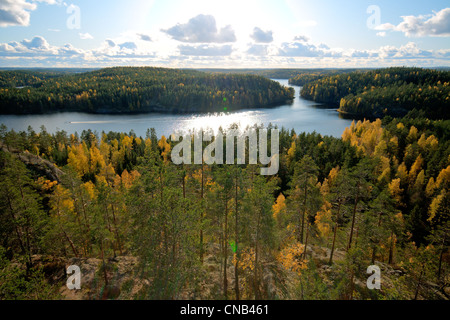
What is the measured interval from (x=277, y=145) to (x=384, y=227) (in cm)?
5797

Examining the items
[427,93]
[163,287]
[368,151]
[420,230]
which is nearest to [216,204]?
[163,287]

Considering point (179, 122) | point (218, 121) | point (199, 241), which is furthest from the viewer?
point (218, 121)

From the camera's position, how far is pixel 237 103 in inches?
7416

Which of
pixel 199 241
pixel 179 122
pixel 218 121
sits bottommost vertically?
pixel 179 122

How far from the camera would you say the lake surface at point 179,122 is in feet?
395

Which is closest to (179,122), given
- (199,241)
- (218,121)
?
(218,121)

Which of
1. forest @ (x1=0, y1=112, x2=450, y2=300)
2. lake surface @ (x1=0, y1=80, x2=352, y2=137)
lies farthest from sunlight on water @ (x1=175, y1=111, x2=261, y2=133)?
forest @ (x1=0, y1=112, x2=450, y2=300)

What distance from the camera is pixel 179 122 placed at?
136625mm

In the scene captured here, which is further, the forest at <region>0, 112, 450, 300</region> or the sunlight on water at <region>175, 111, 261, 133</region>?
the sunlight on water at <region>175, 111, 261, 133</region>

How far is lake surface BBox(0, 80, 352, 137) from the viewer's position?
12050cm

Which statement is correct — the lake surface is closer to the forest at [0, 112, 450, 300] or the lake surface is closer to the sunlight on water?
the sunlight on water

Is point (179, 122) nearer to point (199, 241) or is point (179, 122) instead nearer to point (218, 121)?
point (218, 121)

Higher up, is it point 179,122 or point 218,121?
point 218,121

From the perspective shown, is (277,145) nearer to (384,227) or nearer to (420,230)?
(420,230)
